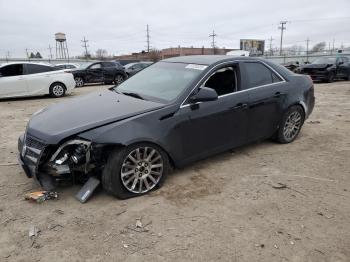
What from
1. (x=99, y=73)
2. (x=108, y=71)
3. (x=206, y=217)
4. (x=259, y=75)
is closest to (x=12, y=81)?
(x=99, y=73)

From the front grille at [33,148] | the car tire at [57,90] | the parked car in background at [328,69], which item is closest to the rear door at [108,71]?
the car tire at [57,90]

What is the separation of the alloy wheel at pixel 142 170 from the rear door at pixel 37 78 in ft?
32.2

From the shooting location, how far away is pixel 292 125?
5.70 metres

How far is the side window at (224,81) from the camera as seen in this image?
449 centimetres

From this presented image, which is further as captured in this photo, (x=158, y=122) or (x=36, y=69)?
(x=36, y=69)

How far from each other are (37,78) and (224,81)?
9587 mm

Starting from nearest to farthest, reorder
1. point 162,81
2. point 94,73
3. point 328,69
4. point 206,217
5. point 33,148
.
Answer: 1. point 206,217
2. point 33,148
3. point 162,81
4. point 328,69
5. point 94,73

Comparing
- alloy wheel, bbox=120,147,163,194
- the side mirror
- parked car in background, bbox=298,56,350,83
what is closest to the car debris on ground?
alloy wheel, bbox=120,147,163,194

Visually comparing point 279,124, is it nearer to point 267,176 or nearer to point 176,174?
point 267,176

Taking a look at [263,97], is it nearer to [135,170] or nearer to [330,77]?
[135,170]

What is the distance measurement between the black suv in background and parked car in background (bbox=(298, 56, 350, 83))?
1021 cm

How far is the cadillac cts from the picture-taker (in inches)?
138

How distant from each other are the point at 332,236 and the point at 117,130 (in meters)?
2.35

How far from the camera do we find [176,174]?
439 cm
